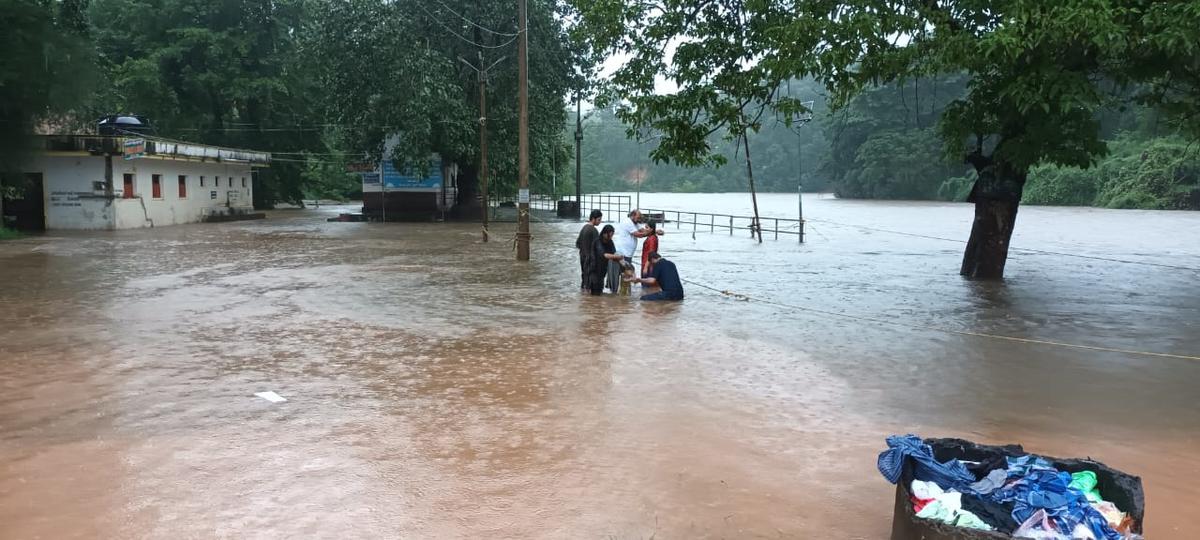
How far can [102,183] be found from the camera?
3117 cm

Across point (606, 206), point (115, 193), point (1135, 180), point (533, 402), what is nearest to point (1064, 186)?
point (1135, 180)

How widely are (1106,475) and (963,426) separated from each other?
2.62m

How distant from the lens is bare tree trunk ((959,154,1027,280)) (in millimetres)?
16906

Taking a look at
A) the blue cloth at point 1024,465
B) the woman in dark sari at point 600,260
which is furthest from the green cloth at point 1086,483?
the woman in dark sari at point 600,260

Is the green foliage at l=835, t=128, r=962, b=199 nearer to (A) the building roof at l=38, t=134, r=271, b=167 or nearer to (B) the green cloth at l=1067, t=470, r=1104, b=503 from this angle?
(A) the building roof at l=38, t=134, r=271, b=167

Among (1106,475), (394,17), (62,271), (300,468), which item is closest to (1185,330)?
(1106,475)

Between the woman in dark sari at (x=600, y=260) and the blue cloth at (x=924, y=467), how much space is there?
10.1 m

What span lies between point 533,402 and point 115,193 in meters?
30.0

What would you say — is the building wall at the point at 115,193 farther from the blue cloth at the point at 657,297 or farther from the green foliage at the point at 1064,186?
the green foliage at the point at 1064,186

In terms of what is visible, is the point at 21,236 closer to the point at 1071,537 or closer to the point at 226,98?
the point at 226,98

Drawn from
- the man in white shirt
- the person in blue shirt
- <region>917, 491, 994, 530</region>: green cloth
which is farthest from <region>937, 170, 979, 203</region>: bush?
<region>917, 491, 994, 530</region>: green cloth

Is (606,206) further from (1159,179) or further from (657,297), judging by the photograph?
(657,297)

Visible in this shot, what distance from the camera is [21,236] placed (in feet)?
91.5

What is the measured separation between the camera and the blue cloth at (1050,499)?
12.6 ft
